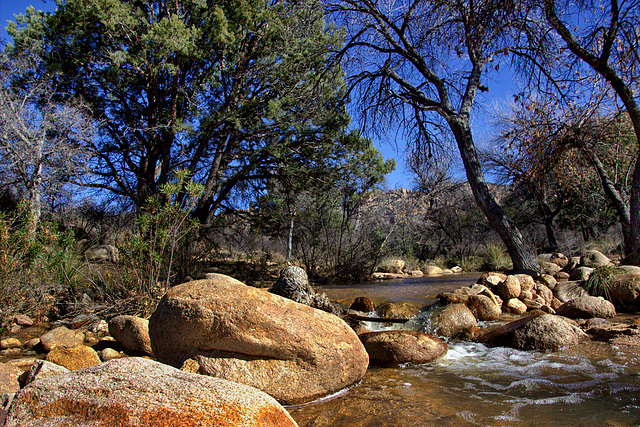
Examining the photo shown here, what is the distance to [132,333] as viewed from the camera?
394 cm

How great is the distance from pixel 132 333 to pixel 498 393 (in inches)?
141

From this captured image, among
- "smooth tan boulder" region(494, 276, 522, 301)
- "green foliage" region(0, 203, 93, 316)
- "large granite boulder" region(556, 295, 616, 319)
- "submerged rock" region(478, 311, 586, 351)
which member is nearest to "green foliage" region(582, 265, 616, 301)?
"large granite boulder" region(556, 295, 616, 319)

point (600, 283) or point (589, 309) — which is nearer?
point (589, 309)

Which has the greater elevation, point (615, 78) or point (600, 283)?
point (615, 78)

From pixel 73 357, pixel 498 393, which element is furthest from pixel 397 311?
pixel 73 357

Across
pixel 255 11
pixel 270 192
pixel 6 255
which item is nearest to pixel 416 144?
pixel 270 192

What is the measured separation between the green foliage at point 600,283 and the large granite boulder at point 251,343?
541 centimetres

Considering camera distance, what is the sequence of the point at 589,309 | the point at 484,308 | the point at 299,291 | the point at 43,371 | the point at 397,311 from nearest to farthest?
1. the point at 43,371
2. the point at 589,309
3. the point at 299,291
4. the point at 484,308
5. the point at 397,311

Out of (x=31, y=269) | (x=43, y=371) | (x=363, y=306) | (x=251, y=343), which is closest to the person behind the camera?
(x=43, y=371)

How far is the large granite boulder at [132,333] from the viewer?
3871 millimetres

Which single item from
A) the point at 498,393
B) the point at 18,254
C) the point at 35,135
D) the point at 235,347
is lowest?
the point at 498,393

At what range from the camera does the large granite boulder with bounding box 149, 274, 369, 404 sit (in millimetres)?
2945

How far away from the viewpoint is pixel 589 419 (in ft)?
7.98

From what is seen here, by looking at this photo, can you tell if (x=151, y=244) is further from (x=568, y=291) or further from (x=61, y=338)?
(x=568, y=291)
